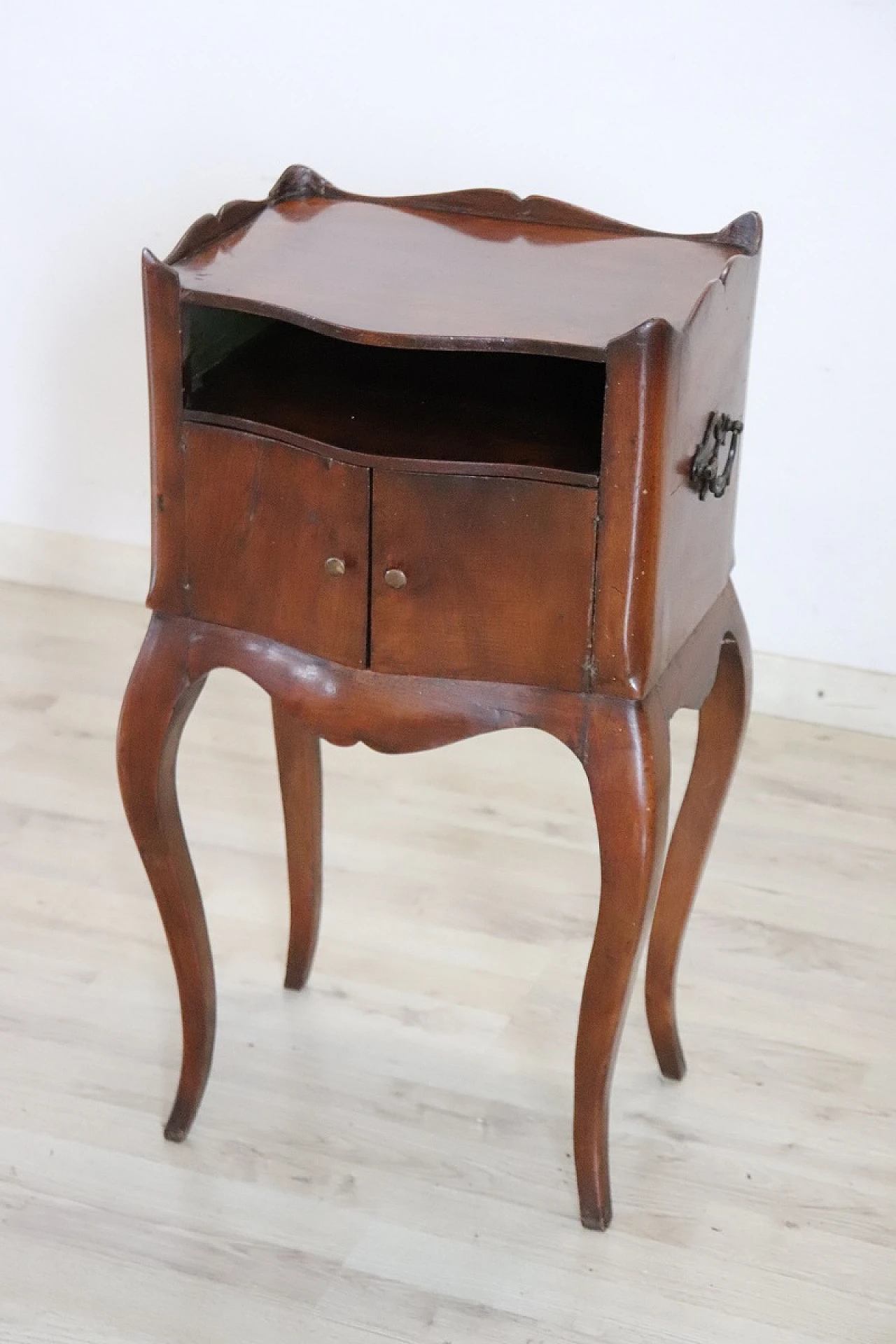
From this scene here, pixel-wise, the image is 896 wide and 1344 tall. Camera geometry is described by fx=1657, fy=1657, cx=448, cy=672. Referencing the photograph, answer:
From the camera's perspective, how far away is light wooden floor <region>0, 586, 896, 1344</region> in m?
1.34

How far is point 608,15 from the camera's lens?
2.06 metres

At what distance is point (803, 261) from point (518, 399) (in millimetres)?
941

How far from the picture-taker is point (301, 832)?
1.65 metres

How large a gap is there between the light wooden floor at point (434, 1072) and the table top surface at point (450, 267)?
76cm

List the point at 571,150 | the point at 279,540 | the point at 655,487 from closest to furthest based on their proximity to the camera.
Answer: the point at 655,487, the point at 279,540, the point at 571,150

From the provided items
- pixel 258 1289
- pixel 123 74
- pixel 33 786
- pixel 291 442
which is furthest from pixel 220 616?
pixel 123 74

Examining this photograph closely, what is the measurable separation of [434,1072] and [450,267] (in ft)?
2.51

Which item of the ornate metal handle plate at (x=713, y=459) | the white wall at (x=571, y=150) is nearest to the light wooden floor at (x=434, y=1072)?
the white wall at (x=571, y=150)

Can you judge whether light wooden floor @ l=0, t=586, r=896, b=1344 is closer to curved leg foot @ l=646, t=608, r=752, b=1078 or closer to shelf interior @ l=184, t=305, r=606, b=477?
curved leg foot @ l=646, t=608, r=752, b=1078

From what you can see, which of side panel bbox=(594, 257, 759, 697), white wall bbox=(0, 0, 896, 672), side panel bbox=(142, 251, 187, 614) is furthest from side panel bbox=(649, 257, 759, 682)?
white wall bbox=(0, 0, 896, 672)

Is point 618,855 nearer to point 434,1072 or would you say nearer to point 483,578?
point 483,578

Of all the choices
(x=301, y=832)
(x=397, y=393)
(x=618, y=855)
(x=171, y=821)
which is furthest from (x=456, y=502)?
(x=301, y=832)

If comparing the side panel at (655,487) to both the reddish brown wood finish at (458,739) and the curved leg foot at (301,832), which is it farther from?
the curved leg foot at (301,832)

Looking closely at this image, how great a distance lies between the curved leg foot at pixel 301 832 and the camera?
1625 mm
